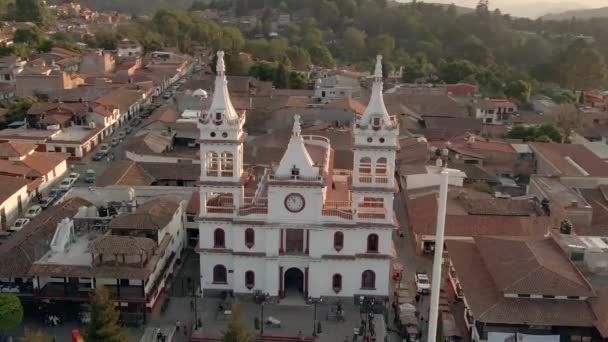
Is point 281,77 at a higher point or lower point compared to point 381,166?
lower

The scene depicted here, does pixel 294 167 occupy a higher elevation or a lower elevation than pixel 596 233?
higher

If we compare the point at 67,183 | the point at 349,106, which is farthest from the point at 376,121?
the point at 349,106

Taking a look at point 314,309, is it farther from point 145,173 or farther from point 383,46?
point 383,46

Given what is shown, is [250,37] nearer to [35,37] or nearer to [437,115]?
[35,37]

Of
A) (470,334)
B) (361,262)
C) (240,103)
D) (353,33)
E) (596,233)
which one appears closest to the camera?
(470,334)

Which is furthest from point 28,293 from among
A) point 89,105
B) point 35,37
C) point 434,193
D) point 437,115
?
point 35,37

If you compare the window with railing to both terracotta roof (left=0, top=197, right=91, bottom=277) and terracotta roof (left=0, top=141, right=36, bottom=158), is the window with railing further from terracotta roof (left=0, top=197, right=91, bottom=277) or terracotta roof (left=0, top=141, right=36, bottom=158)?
terracotta roof (left=0, top=141, right=36, bottom=158)

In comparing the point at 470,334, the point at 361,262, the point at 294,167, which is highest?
the point at 294,167

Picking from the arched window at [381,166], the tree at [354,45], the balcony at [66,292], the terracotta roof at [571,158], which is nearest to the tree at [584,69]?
the terracotta roof at [571,158]
